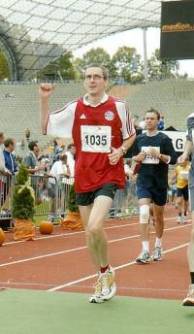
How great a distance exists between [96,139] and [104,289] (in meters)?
1.43

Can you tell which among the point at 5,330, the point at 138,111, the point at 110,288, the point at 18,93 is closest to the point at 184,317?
the point at 110,288

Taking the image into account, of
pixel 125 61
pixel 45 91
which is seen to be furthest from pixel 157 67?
pixel 45 91

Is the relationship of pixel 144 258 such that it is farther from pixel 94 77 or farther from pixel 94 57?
pixel 94 57

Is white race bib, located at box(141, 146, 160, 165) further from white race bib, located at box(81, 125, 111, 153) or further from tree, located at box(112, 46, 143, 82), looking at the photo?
tree, located at box(112, 46, 143, 82)

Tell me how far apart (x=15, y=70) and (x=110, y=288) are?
5473 centimetres

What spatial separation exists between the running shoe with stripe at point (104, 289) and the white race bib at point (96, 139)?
3.88ft

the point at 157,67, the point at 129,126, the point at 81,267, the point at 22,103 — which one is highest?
the point at 157,67

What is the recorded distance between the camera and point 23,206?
574 inches

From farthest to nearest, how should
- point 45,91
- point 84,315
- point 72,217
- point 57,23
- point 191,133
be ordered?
1. point 57,23
2. point 72,217
3. point 45,91
4. point 191,133
5. point 84,315

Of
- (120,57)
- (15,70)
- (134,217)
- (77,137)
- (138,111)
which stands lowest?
(134,217)

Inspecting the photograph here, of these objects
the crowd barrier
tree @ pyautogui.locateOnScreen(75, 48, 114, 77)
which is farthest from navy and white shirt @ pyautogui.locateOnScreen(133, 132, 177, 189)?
tree @ pyautogui.locateOnScreen(75, 48, 114, 77)

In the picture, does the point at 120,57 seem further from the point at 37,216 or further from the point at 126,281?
the point at 126,281

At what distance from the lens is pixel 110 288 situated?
7.38m

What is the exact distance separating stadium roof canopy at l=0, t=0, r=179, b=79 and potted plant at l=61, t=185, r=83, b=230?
113 feet
